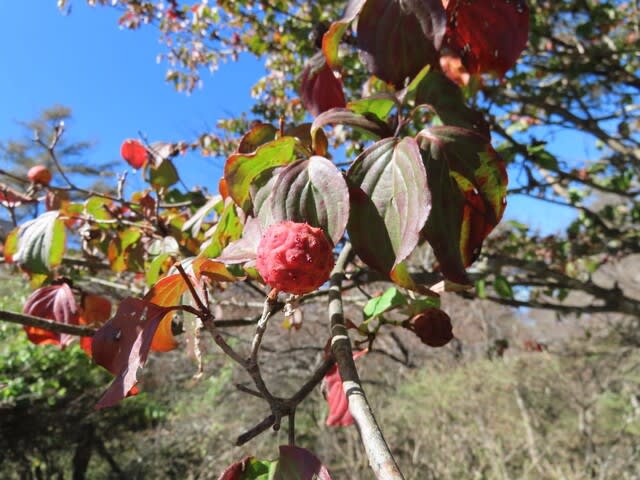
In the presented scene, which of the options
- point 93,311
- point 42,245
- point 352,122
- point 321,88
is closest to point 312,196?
point 352,122

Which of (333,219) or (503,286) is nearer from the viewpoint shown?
(333,219)

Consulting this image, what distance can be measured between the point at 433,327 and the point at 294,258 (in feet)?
1.38

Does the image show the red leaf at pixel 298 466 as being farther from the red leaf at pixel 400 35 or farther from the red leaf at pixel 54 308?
the red leaf at pixel 54 308

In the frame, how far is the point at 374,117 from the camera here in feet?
2.56

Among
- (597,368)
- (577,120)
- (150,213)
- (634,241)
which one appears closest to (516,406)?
(597,368)

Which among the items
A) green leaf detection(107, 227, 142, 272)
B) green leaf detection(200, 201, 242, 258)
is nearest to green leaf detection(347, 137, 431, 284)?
green leaf detection(200, 201, 242, 258)

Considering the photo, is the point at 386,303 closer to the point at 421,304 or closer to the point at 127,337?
the point at 421,304

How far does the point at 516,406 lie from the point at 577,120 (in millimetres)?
5190

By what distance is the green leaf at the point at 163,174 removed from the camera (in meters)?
1.41

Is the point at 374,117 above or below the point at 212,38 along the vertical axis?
below

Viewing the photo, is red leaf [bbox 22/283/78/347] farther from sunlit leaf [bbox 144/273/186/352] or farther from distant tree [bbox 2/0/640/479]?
sunlit leaf [bbox 144/273/186/352]

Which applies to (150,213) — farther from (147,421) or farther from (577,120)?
(147,421)

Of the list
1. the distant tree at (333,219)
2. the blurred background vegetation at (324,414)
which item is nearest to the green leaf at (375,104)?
the distant tree at (333,219)

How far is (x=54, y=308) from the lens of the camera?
125 centimetres
